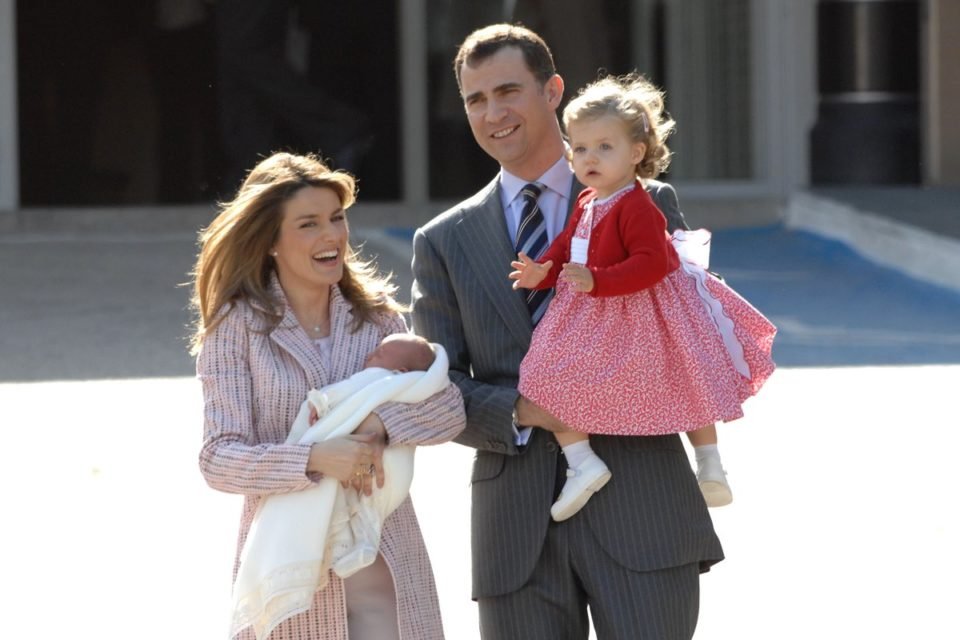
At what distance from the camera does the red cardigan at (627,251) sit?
11.2ft

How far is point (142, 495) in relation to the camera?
22.6 feet

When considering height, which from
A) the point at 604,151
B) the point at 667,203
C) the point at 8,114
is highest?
→ the point at 8,114

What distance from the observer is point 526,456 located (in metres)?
3.74

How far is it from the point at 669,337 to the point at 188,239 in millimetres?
10147

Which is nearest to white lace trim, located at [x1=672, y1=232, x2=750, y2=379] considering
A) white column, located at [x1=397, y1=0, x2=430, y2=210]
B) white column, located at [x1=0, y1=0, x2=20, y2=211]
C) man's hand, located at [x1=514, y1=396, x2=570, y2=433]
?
man's hand, located at [x1=514, y1=396, x2=570, y2=433]

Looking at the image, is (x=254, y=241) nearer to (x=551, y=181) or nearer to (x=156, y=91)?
(x=551, y=181)

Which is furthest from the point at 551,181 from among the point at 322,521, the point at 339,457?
the point at 322,521

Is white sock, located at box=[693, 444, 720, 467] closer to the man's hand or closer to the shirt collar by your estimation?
the man's hand

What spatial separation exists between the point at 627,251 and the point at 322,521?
0.86 meters

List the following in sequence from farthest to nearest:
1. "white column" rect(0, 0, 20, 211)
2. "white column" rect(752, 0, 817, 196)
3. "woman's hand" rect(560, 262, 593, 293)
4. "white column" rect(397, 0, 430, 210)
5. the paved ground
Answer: "white column" rect(752, 0, 817, 196) → "white column" rect(397, 0, 430, 210) → "white column" rect(0, 0, 20, 211) → the paved ground → "woman's hand" rect(560, 262, 593, 293)

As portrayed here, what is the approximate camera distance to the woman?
352 centimetres

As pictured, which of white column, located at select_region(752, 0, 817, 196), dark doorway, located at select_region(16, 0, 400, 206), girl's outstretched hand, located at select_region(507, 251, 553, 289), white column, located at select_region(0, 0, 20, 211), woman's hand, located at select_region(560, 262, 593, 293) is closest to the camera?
woman's hand, located at select_region(560, 262, 593, 293)

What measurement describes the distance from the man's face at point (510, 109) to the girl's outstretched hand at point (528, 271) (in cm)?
37

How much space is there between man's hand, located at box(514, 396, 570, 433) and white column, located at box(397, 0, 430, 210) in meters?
10.8
